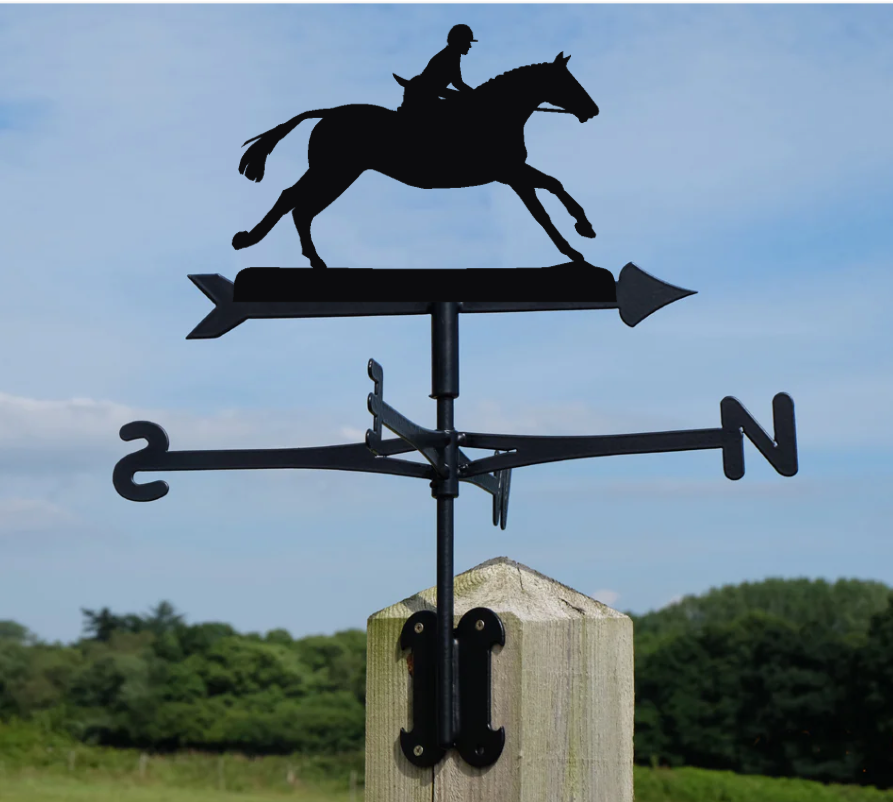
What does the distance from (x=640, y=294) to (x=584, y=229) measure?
6.4 inches

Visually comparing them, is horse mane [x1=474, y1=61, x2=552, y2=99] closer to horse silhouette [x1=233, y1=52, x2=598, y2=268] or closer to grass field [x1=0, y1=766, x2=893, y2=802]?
horse silhouette [x1=233, y1=52, x2=598, y2=268]

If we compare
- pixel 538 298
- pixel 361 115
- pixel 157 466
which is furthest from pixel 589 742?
pixel 361 115

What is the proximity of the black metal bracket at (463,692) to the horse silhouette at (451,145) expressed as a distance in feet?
2.27

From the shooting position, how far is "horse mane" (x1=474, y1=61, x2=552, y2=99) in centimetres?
180

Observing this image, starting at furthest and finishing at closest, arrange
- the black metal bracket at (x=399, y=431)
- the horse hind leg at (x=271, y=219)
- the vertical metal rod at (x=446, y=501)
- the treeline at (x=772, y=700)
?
the treeline at (x=772, y=700), the horse hind leg at (x=271, y=219), the vertical metal rod at (x=446, y=501), the black metal bracket at (x=399, y=431)

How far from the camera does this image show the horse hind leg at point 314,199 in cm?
184

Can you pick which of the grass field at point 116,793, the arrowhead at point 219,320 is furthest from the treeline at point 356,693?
the arrowhead at point 219,320

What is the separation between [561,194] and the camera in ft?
5.95

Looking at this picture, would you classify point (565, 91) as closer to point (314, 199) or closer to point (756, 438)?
point (314, 199)

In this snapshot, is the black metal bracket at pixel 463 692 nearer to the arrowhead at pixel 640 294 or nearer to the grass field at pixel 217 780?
the arrowhead at pixel 640 294

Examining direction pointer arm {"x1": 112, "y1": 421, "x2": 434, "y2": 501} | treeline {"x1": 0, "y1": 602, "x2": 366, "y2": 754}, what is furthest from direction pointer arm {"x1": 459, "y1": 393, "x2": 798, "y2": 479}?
treeline {"x1": 0, "y1": 602, "x2": 366, "y2": 754}

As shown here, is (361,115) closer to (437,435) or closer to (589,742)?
(437,435)

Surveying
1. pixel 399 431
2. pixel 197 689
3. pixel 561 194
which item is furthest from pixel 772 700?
pixel 399 431

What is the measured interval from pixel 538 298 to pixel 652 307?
23cm
